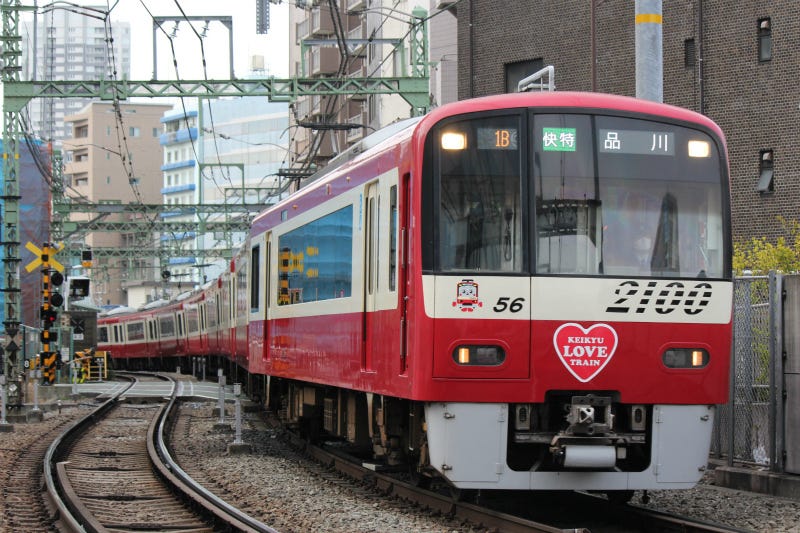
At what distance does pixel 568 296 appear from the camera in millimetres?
9164

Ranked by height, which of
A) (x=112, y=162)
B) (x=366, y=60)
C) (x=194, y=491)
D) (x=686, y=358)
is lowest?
(x=194, y=491)

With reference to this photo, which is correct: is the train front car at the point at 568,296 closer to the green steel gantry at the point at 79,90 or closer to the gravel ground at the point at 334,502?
the gravel ground at the point at 334,502

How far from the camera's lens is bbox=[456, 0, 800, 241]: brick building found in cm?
2939

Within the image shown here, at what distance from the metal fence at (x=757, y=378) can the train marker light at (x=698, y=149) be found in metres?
2.17

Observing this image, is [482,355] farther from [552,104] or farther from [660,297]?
[552,104]

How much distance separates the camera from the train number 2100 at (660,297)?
923cm

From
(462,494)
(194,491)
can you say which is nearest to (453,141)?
(462,494)

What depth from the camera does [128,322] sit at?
196ft

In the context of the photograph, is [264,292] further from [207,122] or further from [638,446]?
[207,122]

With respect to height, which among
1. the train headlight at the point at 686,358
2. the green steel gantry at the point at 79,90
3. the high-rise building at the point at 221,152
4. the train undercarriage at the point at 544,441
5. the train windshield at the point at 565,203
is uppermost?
the high-rise building at the point at 221,152

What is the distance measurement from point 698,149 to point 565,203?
3.83 feet

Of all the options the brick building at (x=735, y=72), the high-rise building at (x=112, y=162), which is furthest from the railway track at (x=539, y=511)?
the high-rise building at (x=112, y=162)

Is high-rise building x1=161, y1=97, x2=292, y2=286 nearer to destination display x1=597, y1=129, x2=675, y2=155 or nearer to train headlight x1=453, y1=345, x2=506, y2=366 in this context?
destination display x1=597, y1=129, x2=675, y2=155

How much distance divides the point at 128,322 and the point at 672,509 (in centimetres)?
5137
